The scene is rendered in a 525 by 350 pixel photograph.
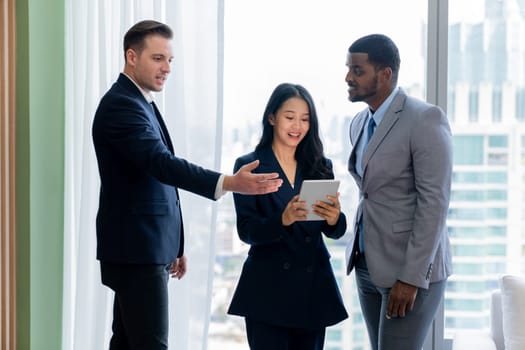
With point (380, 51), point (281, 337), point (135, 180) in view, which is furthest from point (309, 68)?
point (281, 337)

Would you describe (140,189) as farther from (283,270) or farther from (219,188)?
(283,270)

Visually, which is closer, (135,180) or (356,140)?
(135,180)

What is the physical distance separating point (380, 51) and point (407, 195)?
0.53 m

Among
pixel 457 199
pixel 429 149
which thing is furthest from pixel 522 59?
pixel 429 149

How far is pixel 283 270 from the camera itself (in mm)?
2537

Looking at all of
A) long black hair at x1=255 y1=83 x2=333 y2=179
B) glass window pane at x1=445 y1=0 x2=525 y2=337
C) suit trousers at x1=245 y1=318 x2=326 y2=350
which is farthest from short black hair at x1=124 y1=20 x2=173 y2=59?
glass window pane at x1=445 y1=0 x2=525 y2=337

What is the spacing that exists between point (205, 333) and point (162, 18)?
145 centimetres

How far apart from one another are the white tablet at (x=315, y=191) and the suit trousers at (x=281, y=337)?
0.43 meters

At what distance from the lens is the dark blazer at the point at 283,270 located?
8.24 feet

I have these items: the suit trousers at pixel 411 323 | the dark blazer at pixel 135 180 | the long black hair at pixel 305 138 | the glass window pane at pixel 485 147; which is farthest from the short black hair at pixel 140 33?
the glass window pane at pixel 485 147

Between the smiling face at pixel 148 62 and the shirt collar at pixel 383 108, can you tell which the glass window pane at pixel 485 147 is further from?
the smiling face at pixel 148 62

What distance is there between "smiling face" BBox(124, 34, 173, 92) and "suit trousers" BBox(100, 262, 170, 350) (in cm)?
68

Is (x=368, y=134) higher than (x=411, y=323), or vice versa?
(x=368, y=134)

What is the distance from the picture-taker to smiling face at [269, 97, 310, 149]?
2613 millimetres
